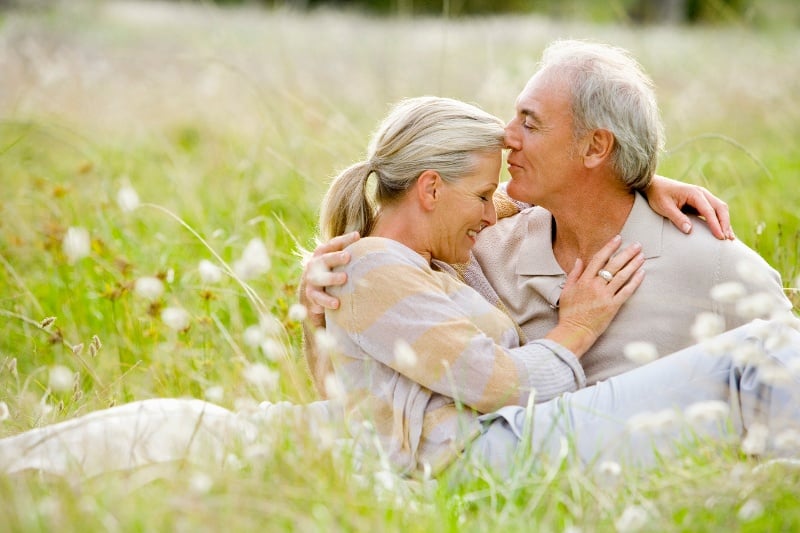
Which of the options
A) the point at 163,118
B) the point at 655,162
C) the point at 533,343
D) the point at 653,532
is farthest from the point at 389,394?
the point at 163,118

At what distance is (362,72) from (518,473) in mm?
8047

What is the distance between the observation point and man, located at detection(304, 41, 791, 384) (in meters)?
3.38

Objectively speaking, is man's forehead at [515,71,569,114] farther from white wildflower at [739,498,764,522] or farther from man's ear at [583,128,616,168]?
white wildflower at [739,498,764,522]

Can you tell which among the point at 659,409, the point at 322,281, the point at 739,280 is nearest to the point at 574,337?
the point at 659,409

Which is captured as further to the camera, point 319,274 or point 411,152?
point 411,152

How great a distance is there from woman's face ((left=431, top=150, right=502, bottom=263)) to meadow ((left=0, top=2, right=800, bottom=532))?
0.60 metres

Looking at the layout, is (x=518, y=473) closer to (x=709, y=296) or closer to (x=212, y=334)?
(x=709, y=296)

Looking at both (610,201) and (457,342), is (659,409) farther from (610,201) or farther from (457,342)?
(610,201)

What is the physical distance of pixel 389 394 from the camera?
308cm

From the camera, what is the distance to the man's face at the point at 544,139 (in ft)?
11.3

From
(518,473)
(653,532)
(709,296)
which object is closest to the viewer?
(653,532)

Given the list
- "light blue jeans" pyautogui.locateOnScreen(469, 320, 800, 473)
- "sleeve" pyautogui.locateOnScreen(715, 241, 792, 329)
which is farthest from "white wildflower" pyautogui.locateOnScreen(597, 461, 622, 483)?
"sleeve" pyautogui.locateOnScreen(715, 241, 792, 329)

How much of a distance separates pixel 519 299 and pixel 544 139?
22.5 inches

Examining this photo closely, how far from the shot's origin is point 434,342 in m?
2.95
